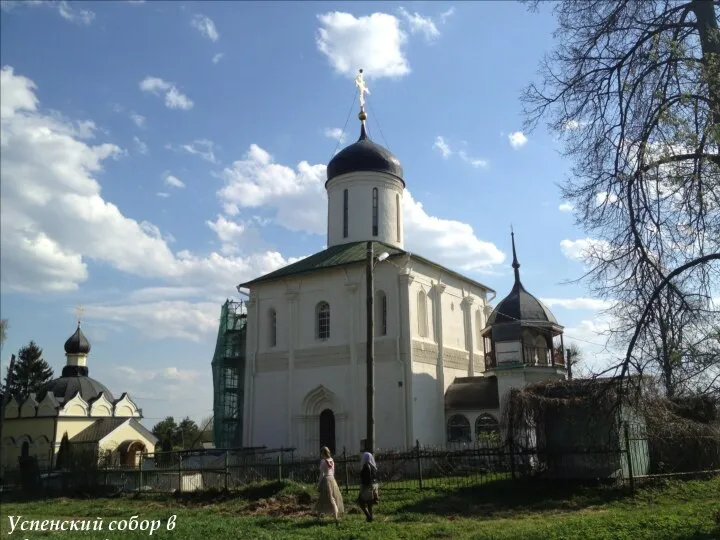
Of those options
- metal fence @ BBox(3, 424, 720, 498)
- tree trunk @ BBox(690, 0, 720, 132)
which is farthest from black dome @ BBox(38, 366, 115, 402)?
tree trunk @ BBox(690, 0, 720, 132)

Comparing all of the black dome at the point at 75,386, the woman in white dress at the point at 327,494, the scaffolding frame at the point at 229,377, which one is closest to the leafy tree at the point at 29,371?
the black dome at the point at 75,386

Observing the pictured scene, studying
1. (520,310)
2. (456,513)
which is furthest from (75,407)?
(456,513)

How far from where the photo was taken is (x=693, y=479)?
608 inches

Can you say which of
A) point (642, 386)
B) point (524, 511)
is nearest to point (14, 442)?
point (524, 511)

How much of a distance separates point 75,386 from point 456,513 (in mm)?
40227

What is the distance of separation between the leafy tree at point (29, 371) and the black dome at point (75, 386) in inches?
372

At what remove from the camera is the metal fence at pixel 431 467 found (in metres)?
16.0

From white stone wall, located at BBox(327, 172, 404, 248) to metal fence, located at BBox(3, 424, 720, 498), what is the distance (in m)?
10.8

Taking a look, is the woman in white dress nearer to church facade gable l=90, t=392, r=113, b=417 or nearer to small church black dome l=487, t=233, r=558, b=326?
small church black dome l=487, t=233, r=558, b=326

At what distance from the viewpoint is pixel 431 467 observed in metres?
20.1

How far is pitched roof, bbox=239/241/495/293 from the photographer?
28000mm

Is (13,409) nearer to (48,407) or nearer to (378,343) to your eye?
(48,407)

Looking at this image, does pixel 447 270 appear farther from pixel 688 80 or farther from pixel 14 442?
pixel 14 442

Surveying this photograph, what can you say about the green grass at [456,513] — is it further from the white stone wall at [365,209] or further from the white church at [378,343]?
the white stone wall at [365,209]
